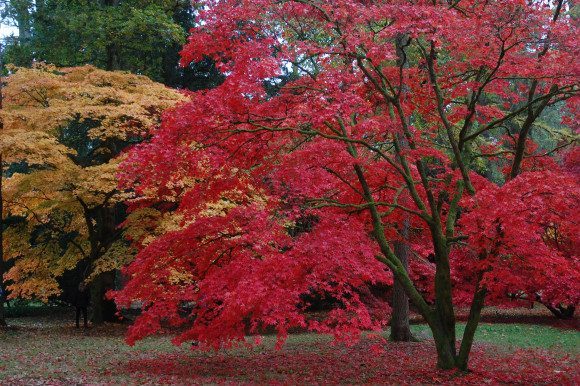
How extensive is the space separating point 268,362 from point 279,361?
0.22 metres

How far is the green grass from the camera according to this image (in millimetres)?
13281

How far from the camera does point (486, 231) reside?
7633mm

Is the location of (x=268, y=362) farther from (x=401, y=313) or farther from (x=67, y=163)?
(x=67, y=163)

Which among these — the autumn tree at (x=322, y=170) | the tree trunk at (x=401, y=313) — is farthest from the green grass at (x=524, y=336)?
the autumn tree at (x=322, y=170)

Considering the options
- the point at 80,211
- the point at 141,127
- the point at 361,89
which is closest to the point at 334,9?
the point at 361,89

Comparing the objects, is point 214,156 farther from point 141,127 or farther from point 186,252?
point 141,127

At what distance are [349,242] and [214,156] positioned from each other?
2490mm

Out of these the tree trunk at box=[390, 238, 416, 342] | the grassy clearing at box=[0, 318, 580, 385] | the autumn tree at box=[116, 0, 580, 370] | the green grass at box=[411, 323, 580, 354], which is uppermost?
the autumn tree at box=[116, 0, 580, 370]

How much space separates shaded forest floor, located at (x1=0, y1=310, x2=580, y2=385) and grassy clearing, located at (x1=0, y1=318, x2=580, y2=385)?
16 millimetres

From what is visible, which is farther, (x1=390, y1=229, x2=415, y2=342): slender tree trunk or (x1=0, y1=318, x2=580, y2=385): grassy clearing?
(x1=390, y1=229, x2=415, y2=342): slender tree trunk

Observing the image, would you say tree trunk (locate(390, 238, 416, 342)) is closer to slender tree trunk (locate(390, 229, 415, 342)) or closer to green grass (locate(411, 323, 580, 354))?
slender tree trunk (locate(390, 229, 415, 342))

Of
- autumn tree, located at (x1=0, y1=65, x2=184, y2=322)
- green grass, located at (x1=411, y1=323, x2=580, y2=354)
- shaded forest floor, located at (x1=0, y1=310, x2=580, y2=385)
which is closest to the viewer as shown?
shaded forest floor, located at (x1=0, y1=310, x2=580, y2=385)

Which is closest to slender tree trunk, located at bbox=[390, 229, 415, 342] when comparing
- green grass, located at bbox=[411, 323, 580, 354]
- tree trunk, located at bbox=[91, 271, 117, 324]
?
green grass, located at bbox=[411, 323, 580, 354]

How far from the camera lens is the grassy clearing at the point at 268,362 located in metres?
8.66
